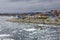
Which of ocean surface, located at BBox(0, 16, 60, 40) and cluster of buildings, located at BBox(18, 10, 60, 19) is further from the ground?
cluster of buildings, located at BBox(18, 10, 60, 19)

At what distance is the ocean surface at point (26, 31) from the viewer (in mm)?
1660

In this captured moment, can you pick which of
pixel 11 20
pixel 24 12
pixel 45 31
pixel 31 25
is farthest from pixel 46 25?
pixel 11 20

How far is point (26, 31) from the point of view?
5.61 ft

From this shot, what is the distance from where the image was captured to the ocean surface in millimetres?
1660

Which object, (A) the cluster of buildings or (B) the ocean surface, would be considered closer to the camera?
(B) the ocean surface

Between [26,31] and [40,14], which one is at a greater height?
[40,14]

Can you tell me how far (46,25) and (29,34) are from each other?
0.85 feet

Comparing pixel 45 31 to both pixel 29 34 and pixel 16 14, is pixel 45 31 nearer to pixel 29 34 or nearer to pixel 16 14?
pixel 29 34

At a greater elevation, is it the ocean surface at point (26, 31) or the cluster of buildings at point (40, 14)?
the cluster of buildings at point (40, 14)

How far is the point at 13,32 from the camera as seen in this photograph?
170cm

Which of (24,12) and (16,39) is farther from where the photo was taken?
(24,12)

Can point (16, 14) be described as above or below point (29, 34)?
above

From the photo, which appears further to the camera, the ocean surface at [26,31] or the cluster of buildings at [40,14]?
the cluster of buildings at [40,14]

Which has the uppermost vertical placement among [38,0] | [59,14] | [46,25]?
[38,0]
